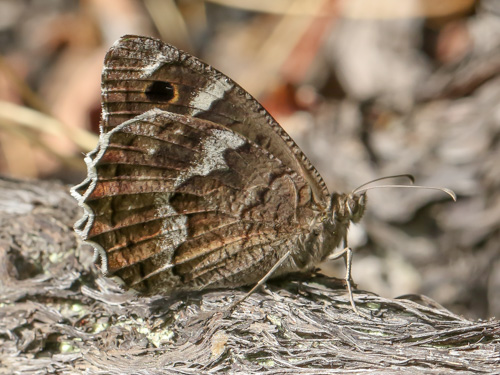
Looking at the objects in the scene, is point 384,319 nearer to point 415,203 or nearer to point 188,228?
point 188,228

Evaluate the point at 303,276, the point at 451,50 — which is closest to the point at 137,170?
the point at 303,276

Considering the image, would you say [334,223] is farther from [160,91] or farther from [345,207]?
[160,91]

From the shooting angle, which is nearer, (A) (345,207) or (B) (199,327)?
(B) (199,327)

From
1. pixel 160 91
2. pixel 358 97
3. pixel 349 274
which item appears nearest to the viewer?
pixel 349 274

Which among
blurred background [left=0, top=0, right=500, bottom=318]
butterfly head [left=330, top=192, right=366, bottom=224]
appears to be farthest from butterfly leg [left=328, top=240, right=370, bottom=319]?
blurred background [left=0, top=0, right=500, bottom=318]

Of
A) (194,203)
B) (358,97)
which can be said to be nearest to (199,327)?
(194,203)

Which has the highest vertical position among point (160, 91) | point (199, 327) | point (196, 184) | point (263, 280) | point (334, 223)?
point (160, 91)

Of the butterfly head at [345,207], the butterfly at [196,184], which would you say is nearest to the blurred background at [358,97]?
the butterfly head at [345,207]

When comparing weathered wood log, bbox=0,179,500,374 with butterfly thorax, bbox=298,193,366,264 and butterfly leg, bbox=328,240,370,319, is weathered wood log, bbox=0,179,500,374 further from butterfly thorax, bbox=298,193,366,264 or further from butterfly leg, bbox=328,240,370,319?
butterfly thorax, bbox=298,193,366,264
